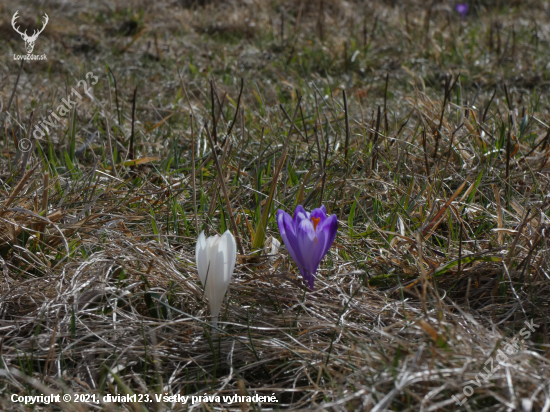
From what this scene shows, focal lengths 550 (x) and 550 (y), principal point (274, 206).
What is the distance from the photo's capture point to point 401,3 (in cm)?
564

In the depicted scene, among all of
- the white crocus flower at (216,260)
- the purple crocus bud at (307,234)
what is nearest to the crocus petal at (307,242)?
the purple crocus bud at (307,234)

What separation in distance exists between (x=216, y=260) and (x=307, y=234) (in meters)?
0.24

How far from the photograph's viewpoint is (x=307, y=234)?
1383mm

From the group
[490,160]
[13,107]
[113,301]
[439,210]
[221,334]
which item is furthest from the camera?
[13,107]

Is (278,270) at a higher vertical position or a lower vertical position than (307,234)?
lower

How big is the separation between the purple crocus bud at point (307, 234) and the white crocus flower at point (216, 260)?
0.52 feet

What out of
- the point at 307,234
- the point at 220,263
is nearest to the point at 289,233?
the point at 307,234

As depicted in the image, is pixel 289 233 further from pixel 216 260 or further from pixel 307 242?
pixel 216 260

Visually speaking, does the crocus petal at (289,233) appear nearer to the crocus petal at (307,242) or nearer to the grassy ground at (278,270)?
the crocus petal at (307,242)

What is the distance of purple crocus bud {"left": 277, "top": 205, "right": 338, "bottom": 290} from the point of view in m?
1.39

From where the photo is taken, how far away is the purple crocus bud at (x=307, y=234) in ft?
4.56

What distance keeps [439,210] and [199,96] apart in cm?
203

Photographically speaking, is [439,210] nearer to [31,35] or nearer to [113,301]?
[113,301]

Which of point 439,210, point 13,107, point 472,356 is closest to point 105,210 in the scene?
point 439,210
